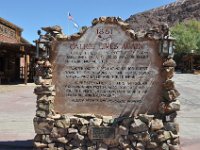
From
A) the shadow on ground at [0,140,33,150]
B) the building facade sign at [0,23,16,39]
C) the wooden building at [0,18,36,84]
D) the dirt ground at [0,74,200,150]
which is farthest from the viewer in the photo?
the building facade sign at [0,23,16,39]

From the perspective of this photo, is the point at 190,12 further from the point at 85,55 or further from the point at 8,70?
the point at 85,55

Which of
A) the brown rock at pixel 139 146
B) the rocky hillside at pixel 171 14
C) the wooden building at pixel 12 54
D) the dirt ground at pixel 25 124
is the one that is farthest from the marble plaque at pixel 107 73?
the rocky hillside at pixel 171 14

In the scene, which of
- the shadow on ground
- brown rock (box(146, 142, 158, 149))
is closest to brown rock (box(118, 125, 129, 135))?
brown rock (box(146, 142, 158, 149))

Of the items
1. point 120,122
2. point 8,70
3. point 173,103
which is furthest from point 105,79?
point 8,70

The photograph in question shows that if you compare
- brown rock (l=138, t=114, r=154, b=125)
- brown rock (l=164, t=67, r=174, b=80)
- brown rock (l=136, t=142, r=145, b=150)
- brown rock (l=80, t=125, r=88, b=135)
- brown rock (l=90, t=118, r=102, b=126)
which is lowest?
brown rock (l=136, t=142, r=145, b=150)

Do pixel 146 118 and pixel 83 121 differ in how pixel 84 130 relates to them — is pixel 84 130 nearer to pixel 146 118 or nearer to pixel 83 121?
pixel 83 121

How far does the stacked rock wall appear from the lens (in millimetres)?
7742

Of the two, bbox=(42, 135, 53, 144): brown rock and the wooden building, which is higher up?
the wooden building

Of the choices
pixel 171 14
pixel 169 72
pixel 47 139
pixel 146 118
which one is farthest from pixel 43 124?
pixel 171 14

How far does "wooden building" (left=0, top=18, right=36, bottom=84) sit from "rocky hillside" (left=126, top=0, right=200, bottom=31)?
104 meters

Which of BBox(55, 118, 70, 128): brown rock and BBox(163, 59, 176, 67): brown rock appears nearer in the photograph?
BBox(163, 59, 176, 67): brown rock

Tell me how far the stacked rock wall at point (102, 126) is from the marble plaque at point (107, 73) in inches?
5.8

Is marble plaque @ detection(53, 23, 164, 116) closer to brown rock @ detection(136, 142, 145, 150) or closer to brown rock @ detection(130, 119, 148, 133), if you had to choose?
brown rock @ detection(130, 119, 148, 133)

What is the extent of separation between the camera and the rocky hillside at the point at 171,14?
142375 millimetres
